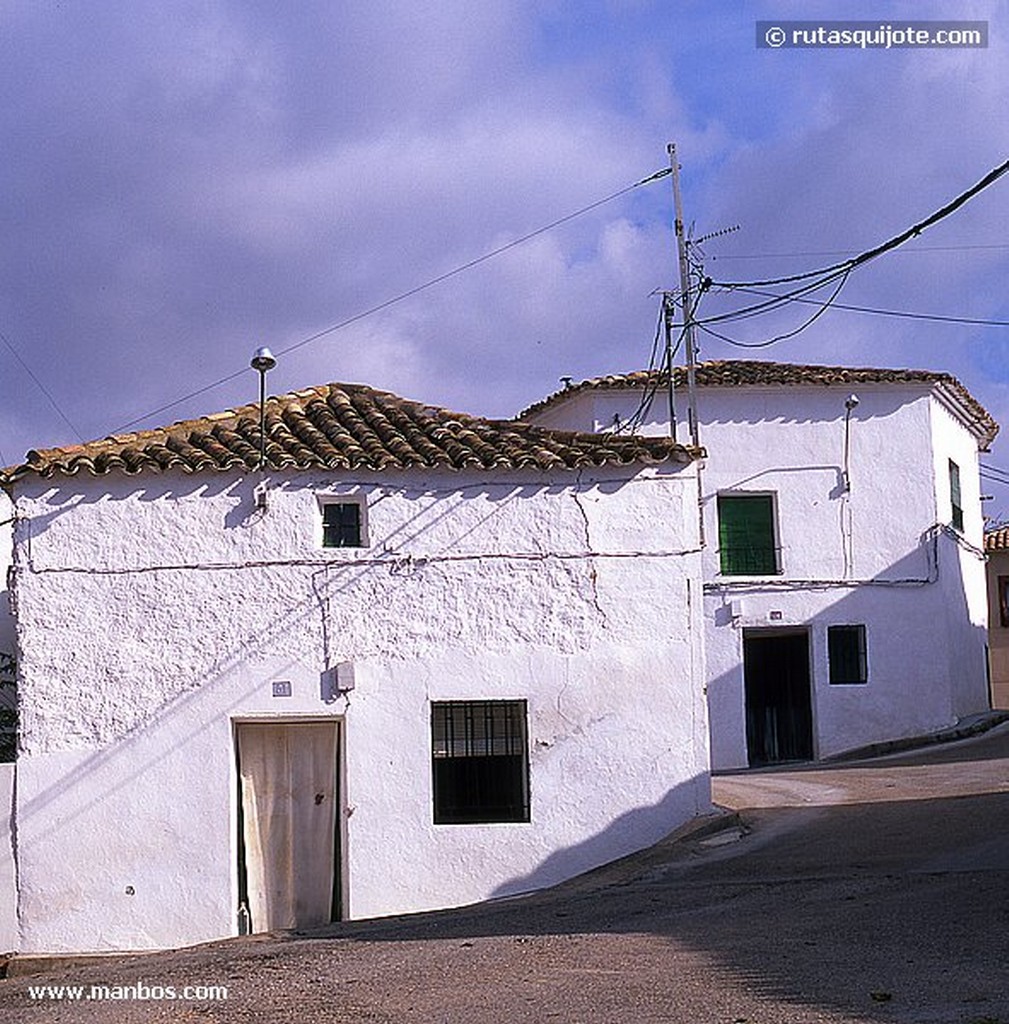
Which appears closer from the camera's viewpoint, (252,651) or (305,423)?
(252,651)

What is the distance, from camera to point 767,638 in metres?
27.6

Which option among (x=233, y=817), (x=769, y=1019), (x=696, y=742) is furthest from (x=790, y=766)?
(x=769, y=1019)

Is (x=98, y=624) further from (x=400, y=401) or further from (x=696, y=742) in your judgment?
(x=696, y=742)

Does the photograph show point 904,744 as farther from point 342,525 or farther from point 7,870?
point 7,870

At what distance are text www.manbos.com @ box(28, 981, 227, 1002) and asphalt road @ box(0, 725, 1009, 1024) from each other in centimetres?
5

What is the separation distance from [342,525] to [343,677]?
1.48 meters

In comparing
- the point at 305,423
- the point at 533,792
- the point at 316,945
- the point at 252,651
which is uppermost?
the point at 305,423

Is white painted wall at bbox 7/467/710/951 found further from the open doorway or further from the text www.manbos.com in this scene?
the text www.manbos.com

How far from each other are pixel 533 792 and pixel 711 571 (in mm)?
12281

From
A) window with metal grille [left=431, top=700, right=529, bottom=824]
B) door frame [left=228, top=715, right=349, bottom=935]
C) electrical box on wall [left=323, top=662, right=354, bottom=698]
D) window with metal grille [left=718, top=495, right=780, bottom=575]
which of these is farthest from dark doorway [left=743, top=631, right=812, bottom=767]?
electrical box on wall [left=323, top=662, right=354, bottom=698]

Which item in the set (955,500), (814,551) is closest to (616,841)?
(814,551)

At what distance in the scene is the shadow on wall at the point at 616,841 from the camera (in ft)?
49.3

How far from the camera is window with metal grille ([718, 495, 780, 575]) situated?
88.6 ft

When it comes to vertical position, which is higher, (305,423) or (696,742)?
(305,423)
